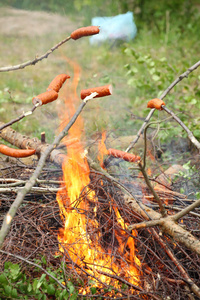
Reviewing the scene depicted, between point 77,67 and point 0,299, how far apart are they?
6.81 ft

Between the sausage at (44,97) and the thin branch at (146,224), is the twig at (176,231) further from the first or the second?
the sausage at (44,97)

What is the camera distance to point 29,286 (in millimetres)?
1979

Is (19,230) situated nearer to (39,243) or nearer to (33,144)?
(39,243)

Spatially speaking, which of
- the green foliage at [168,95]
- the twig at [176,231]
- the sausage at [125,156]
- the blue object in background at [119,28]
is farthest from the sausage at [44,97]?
the blue object in background at [119,28]

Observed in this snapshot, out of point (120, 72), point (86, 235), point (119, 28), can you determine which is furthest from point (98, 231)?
point (119, 28)

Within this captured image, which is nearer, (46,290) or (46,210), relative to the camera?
(46,290)

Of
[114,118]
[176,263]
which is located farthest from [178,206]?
[114,118]

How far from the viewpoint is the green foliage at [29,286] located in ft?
6.43

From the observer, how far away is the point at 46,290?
2008 millimetres

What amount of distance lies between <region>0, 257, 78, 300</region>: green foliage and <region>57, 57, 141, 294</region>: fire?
0.14 metres

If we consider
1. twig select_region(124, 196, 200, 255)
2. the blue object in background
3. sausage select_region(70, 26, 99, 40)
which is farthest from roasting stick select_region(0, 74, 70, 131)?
the blue object in background


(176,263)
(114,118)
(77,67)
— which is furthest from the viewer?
(114,118)

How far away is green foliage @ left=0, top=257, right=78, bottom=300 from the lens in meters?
1.96

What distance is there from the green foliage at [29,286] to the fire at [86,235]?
0.14 metres
